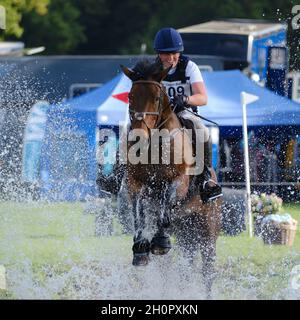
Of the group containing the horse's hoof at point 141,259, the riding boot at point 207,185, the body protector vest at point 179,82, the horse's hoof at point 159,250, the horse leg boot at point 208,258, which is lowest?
the horse leg boot at point 208,258

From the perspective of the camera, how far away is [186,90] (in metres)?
9.68

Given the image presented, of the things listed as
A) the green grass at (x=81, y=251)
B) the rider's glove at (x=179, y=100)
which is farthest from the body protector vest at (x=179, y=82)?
the green grass at (x=81, y=251)

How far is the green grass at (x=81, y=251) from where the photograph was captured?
10.3 m

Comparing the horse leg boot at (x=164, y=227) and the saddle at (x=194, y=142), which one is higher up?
the saddle at (x=194, y=142)

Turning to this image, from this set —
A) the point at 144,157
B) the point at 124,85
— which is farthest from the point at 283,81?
the point at 144,157

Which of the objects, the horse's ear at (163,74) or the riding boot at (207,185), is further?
the riding boot at (207,185)

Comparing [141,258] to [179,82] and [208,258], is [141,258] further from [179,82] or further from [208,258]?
[179,82]

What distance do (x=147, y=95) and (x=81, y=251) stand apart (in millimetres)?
2894

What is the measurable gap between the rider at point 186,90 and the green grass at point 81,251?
0.99 m

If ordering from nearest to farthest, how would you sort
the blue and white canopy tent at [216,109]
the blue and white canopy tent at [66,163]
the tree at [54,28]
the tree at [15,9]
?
the blue and white canopy tent at [66,163]
the blue and white canopy tent at [216,109]
the tree at [15,9]
the tree at [54,28]

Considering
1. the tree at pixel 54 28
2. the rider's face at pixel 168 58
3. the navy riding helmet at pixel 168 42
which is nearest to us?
the navy riding helmet at pixel 168 42

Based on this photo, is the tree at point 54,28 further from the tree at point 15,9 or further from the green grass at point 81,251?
the green grass at point 81,251

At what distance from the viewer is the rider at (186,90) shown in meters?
9.45
